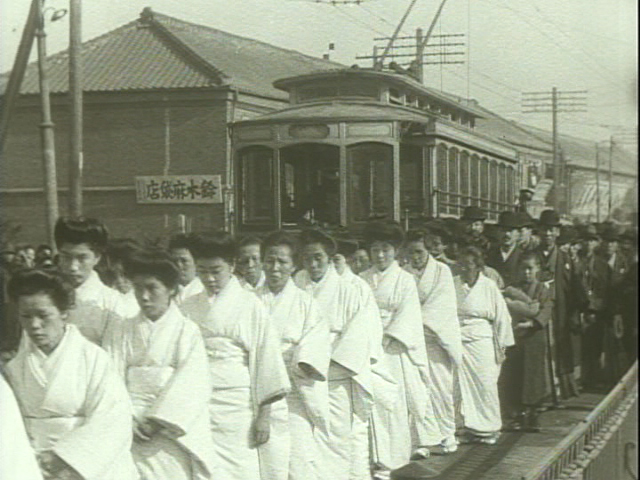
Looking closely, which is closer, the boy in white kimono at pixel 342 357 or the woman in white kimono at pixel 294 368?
the woman in white kimono at pixel 294 368

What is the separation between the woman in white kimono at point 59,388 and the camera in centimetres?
230

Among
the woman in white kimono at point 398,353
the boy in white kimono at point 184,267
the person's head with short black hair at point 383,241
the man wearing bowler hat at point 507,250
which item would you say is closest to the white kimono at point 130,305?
the boy in white kimono at point 184,267

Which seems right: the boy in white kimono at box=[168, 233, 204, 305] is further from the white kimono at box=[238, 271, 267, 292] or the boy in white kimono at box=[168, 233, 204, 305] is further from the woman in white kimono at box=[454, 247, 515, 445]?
the woman in white kimono at box=[454, 247, 515, 445]

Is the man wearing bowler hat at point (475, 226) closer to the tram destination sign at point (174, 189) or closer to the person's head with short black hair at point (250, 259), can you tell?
the person's head with short black hair at point (250, 259)

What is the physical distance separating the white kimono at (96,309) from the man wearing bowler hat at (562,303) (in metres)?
2.35

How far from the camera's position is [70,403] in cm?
235

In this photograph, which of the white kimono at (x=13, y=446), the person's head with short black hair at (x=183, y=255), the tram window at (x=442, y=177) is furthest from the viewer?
the tram window at (x=442, y=177)

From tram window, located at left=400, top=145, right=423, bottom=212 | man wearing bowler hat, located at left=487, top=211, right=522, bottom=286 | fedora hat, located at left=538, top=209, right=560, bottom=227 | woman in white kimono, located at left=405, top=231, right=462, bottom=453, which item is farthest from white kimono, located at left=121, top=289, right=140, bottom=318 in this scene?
fedora hat, located at left=538, top=209, right=560, bottom=227

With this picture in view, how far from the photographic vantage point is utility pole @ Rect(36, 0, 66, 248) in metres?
2.43

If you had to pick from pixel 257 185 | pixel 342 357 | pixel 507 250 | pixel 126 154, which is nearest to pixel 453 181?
pixel 507 250

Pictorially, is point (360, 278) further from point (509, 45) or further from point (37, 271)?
point (37, 271)

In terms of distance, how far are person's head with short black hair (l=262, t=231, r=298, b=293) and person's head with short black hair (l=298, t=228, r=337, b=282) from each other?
8cm

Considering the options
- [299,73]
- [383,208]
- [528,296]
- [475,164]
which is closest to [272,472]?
[383,208]

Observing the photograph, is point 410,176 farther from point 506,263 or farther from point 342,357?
point 506,263
